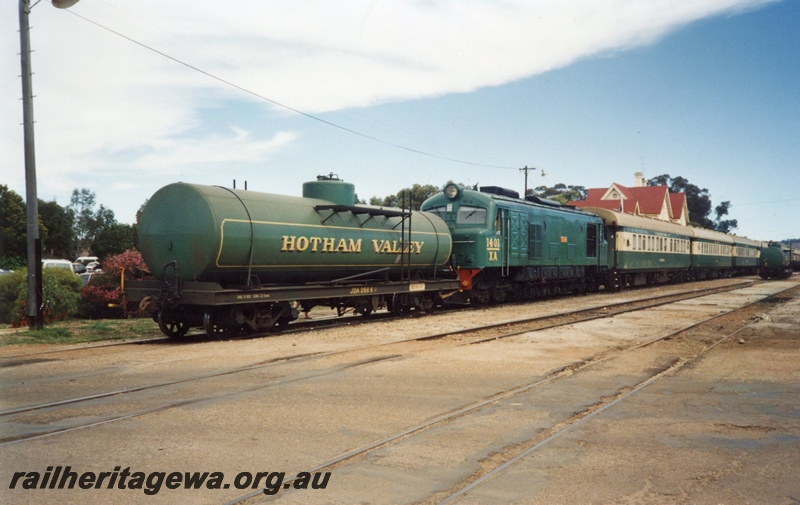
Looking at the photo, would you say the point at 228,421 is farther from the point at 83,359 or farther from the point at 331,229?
the point at 331,229

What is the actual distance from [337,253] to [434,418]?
908 cm

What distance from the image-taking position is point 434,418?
697cm

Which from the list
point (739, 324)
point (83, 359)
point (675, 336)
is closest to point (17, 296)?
point (83, 359)

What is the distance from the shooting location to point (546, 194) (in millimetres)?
124562

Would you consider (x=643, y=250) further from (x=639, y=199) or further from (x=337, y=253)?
(x=639, y=199)

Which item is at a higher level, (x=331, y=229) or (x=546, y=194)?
(x=546, y=194)

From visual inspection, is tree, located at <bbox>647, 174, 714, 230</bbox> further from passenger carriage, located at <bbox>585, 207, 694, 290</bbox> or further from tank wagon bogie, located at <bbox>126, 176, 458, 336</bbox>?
tank wagon bogie, located at <bbox>126, 176, 458, 336</bbox>

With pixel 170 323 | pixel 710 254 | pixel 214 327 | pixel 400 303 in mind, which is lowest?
pixel 214 327

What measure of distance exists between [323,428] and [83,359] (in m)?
6.42

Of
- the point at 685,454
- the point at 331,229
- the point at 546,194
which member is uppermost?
the point at 546,194

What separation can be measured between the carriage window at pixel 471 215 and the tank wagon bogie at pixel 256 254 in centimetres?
435

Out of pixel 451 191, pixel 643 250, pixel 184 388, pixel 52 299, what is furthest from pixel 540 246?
pixel 184 388

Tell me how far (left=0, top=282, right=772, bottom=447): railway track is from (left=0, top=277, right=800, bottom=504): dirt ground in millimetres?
51

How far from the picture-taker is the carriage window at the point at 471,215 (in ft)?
70.2
